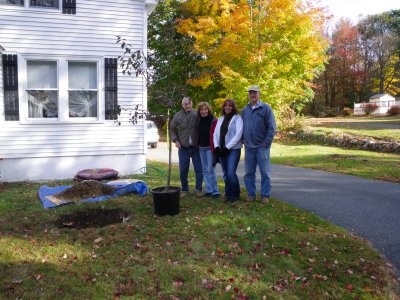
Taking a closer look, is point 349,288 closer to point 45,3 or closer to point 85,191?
point 85,191

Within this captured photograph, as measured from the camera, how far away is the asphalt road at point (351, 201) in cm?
540

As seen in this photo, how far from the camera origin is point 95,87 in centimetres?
1002

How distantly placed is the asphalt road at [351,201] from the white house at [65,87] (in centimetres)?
414

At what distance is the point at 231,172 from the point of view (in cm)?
695

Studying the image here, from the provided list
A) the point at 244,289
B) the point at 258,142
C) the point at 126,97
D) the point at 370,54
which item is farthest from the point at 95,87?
the point at 370,54

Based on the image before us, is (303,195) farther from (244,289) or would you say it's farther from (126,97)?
(126,97)

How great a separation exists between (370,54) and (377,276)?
4624cm

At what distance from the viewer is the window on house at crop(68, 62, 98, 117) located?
9.84 metres

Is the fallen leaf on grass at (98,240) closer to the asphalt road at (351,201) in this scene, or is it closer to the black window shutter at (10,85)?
the asphalt road at (351,201)

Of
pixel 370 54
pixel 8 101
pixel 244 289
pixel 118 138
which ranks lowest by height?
pixel 244 289

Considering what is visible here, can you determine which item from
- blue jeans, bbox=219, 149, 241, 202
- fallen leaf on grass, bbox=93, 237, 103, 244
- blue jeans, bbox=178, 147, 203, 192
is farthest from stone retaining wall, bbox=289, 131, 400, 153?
fallen leaf on grass, bbox=93, 237, 103, 244

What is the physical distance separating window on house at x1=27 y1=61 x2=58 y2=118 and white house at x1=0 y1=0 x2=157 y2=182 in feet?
0.07

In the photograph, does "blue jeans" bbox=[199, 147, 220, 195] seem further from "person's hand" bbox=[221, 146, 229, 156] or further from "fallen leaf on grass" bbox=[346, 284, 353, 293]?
"fallen leaf on grass" bbox=[346, 284, 353, 293]

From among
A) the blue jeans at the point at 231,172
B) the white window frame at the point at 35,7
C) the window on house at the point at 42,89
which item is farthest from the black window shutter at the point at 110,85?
the blue jeans at the point at 231,172
